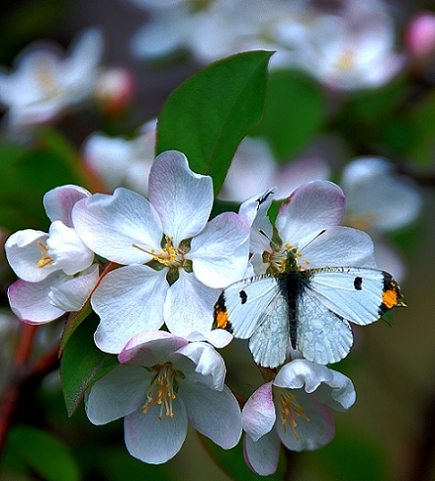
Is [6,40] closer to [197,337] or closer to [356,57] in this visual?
[356,57]

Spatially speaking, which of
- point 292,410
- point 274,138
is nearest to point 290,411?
point 292,410

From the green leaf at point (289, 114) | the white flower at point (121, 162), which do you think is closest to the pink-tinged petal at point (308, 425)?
the white flower at point (121, 162)

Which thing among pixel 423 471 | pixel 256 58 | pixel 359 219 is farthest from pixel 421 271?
pixel 256 58

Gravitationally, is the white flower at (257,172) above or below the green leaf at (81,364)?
below

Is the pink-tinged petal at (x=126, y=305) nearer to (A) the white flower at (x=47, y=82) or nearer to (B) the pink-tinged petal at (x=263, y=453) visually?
(B) the pink-tinged petal at (x=263, y=453)

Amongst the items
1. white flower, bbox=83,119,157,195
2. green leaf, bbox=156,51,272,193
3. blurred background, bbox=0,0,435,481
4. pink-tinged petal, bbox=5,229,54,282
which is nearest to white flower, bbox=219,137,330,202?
blurred background, bbox=0,0,435,481

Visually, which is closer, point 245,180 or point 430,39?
point 245,180
